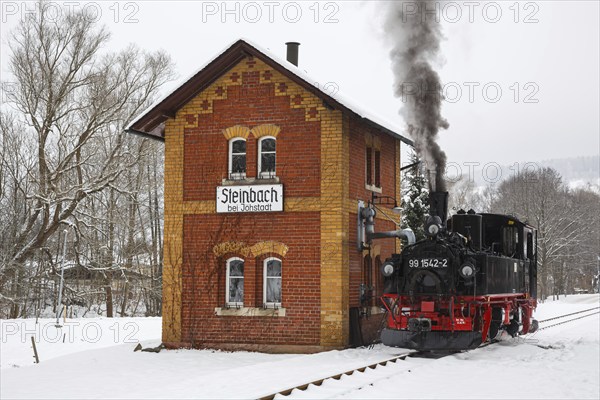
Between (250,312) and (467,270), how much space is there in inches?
188

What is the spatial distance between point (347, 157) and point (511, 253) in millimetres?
4844

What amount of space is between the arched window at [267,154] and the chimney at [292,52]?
3314mm

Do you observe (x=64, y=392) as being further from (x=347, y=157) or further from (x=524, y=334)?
(x=524, y=334)

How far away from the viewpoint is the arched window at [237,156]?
1672cm

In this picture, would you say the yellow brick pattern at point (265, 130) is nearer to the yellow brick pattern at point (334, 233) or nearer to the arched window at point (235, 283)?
the yellow brick pattern at point (334, 233)

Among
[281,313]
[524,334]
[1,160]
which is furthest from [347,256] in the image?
[1,160]

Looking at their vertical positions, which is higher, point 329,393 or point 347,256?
point 347,256

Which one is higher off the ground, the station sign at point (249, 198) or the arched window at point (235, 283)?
the station sign at point (249, 198)

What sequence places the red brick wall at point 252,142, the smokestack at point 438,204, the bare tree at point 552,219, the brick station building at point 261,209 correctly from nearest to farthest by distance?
the smokestack at point 438,204, the brick station building at point 261,209, the red brick wall at point 252,142, the bare tree at point 552,219

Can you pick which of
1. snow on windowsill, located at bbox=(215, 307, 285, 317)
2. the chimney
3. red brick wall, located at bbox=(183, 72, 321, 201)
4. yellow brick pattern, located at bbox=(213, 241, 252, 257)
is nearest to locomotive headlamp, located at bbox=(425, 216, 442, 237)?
red brick wall, located at bbox=(183, 72, 321, 201)

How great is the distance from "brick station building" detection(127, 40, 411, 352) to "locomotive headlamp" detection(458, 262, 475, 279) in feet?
8.49

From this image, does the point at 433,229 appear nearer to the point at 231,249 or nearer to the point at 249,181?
the point at 249,181

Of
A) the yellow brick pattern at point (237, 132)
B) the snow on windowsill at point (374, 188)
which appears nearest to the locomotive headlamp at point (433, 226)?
the snow on windowsill at point (374, 188)

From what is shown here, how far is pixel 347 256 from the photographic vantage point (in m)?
15.9
